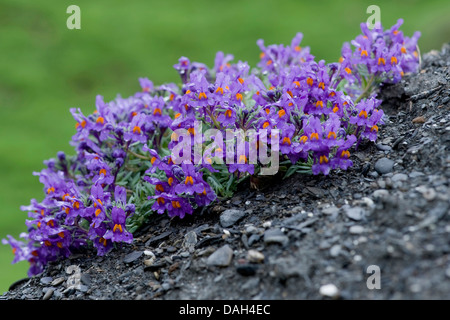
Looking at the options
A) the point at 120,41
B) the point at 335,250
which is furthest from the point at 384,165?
the point at 120,41

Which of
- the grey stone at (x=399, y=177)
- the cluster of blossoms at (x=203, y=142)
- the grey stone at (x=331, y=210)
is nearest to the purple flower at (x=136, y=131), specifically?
the cluster of blossoms at (x=203, y=142)

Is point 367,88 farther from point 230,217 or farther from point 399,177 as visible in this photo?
point 230,217

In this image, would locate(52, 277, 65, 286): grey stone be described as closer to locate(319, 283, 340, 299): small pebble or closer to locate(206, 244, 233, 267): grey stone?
locate(206, 244, 233, 267): grey stone

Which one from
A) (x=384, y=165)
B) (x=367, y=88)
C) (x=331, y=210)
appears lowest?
(x=331, y=210)

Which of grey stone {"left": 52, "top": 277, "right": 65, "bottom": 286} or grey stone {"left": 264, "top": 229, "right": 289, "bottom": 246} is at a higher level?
grey stone {"left": 264, "top": 229, "right": 289, "bottom": 246}

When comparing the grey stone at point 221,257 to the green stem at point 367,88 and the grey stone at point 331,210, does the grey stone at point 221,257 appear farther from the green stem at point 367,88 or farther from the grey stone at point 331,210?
the green stem at point 367,88

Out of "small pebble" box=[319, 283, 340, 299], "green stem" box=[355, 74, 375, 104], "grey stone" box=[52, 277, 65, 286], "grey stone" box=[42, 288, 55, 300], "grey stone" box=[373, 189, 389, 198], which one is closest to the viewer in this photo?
"small pebble" box=[319, 283, 340, 299]

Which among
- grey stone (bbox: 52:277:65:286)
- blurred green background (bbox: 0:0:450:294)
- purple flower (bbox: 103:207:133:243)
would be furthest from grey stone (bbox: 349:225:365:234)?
blurred green background (bbox: 0:0:450:294)
